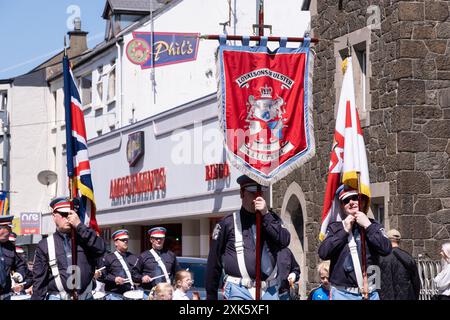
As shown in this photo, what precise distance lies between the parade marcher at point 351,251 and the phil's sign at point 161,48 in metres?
24.7

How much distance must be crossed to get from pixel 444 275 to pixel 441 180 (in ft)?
20.1

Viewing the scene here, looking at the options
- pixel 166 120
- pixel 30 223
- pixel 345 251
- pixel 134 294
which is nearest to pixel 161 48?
pixel 166 120

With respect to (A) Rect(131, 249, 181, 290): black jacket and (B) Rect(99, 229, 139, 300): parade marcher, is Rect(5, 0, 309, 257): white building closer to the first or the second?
(B) Rect(99, 229, 139, 300): parade marcher

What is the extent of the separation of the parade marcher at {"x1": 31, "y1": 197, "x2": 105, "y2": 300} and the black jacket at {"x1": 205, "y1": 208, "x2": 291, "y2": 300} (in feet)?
4.23

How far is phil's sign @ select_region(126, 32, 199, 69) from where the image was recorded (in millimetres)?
35406

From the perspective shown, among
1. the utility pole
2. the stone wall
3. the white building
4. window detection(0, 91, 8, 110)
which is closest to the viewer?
the stone wall

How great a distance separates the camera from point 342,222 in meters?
10.5

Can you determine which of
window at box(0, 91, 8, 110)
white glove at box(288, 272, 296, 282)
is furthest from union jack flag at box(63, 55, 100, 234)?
window at box(0, 91, 8, 110)

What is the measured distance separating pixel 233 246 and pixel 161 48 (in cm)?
2710

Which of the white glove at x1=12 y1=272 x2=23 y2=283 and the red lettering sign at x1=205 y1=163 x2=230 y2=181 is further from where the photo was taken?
the red lettering sign at x1=205 y1=163 x2=230 y2=181

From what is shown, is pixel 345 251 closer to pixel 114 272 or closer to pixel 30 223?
pixel 114 272

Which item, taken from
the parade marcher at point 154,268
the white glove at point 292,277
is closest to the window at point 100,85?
the parade marcher at point 154,268

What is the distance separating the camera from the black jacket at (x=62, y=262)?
1132 cm

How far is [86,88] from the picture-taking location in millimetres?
45781
